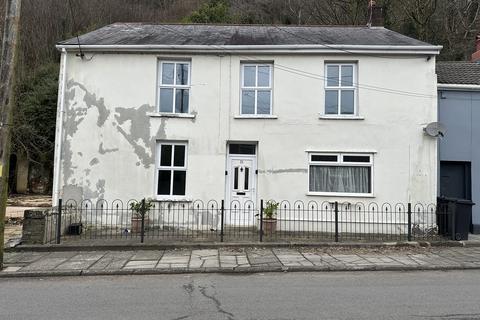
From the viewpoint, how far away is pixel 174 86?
1514 cm

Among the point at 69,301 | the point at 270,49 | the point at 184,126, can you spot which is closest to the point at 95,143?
the point at 184,126

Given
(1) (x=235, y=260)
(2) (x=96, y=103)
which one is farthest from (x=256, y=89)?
(1) (x=235, y=260)

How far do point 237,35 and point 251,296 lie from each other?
11.1 metres

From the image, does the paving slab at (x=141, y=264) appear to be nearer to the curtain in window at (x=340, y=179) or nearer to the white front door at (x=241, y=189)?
the white front door at (x=241, y=189)

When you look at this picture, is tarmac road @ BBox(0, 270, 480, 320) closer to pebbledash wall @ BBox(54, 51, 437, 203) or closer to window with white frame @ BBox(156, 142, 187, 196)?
pebbledash wall @ BBox(54, 51, 437, 203)

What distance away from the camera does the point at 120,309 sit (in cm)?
655

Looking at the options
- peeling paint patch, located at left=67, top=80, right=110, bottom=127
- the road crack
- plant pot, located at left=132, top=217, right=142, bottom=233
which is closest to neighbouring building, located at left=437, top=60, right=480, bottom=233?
plant pot, located at left=132, top=217, right=142, bottom=233

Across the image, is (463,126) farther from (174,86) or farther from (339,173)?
(174,86)

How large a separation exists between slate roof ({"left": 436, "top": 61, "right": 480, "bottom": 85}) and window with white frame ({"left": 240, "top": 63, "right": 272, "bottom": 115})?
5.89 metres

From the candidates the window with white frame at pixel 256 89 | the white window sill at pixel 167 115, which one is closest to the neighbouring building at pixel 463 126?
the window with white frame at pixel 256 89

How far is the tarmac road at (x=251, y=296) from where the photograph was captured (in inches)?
247

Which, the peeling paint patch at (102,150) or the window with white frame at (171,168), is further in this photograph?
the window with white frame at (171,168)

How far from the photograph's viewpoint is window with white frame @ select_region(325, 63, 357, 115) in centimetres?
1497

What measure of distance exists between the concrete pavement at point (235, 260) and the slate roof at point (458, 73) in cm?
630
